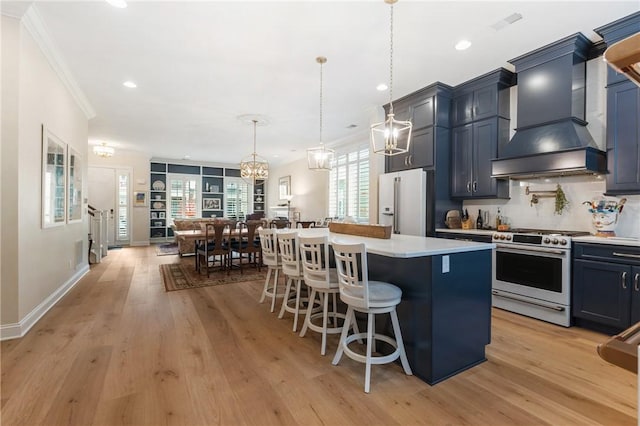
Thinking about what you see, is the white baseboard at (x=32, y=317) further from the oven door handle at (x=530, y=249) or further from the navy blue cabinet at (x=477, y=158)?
the navy blue cabinet at (x=477, y=158)

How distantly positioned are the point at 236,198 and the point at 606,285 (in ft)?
35.3

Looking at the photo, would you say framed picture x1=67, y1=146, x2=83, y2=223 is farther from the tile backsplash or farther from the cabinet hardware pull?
the cabinet hardware pull

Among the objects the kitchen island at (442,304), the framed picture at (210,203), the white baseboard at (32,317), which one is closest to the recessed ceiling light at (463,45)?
the kitchen island at (442,304)

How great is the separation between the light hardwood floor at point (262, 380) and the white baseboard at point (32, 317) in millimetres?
77

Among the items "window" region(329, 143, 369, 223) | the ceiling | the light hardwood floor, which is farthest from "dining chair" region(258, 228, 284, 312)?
"window" region(329, 143, 369, 223)

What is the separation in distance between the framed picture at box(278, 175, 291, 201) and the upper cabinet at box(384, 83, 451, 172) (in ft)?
19.5

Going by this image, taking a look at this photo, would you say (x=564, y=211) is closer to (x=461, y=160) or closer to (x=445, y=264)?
(x=461, y=160)

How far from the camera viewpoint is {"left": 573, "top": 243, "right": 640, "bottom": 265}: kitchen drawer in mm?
2709

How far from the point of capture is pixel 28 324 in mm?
2928

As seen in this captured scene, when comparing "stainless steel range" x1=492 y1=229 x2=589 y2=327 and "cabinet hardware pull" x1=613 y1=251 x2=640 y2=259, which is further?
"stainless steel range" x1=492 y1=229 x2=589 y2=327

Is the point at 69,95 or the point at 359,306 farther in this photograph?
the point at 69,95

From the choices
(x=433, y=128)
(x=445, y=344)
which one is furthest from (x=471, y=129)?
(x=445, y=344)

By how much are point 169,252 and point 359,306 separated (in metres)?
7.12

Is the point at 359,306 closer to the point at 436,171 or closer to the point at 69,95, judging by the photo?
the point at 436,171
